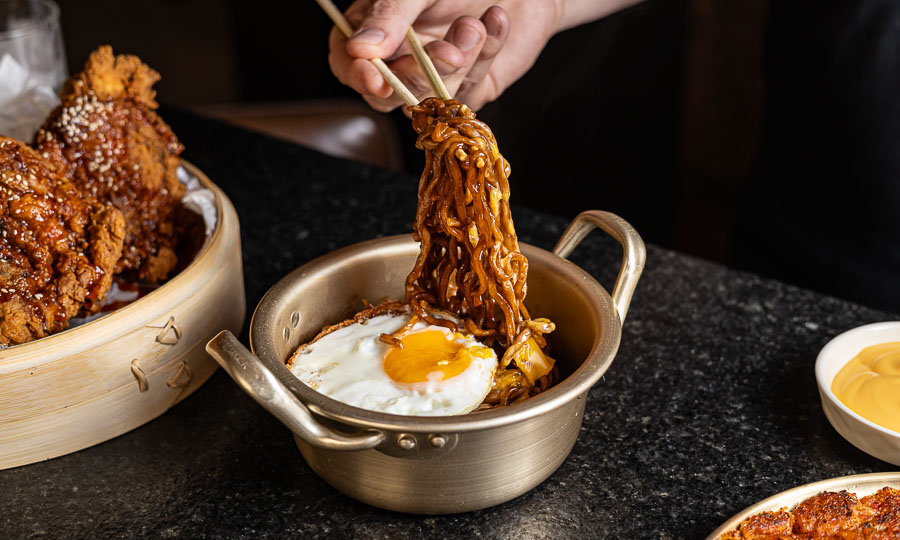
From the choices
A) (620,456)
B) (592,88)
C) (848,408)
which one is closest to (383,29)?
(620,456)

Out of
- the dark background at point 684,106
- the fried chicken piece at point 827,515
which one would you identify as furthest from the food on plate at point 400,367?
the dark background at point 684,106

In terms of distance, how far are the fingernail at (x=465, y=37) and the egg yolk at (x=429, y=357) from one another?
2.53 ft

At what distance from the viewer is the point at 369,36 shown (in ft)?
6.04

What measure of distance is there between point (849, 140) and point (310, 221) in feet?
5.14

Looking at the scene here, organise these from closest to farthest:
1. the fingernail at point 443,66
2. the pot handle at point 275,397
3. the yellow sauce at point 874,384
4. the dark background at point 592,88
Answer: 1. the pot handle at point 275,397
2. the yellow sauce at point 874,384
3. the fingernail at point 443,66
4. the dark background at point 592,88

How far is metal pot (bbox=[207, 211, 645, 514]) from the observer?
49.3 inches

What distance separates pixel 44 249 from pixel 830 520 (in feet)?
4.75

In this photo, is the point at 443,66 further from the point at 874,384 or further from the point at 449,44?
the point at 874,384

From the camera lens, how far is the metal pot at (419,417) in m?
1.25

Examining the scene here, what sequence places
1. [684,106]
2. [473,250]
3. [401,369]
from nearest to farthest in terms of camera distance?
[401,369] → [473,250] → [684,106]

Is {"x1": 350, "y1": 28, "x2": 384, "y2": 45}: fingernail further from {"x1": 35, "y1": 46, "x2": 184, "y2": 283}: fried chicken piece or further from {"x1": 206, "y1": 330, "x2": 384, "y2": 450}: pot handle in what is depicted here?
{"x1": 206, "y1": 330, "x2": 384, "y2": 450}: pot handle

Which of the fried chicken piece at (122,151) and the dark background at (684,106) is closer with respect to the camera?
the fried chicken piece at (122,151)

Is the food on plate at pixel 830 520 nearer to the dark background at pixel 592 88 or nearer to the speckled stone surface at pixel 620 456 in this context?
the speckled stone surface at pixel 620 456

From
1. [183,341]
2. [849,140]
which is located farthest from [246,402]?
[849,140]
